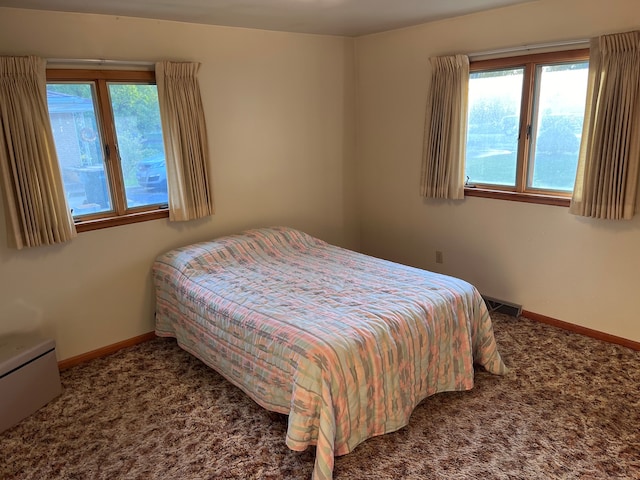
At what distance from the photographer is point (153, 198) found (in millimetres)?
3279

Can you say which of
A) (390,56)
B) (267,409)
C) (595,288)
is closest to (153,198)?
(267,409)

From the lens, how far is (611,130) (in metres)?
2.73

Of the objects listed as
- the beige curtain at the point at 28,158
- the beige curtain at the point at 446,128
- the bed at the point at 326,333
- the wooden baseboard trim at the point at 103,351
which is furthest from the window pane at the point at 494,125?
the beige curtain at the point at 28,158

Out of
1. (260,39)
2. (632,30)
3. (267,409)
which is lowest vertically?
(267,409)

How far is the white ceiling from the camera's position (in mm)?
2564

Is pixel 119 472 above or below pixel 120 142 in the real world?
below

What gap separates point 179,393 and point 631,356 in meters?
2.86

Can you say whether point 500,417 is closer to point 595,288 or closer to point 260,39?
point 595,288

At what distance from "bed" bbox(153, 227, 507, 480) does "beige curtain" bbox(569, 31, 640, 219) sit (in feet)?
3.48

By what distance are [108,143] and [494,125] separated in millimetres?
2777

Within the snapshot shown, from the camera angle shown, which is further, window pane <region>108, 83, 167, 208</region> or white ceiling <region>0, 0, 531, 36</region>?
window pane <region>108, 83, 167, 208</region>

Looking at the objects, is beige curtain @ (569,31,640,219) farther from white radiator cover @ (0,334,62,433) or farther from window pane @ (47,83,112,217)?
white radiator cover @ (0,334,62,433)

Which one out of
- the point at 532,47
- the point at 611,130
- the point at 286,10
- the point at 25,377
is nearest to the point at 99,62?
the point at 286,10

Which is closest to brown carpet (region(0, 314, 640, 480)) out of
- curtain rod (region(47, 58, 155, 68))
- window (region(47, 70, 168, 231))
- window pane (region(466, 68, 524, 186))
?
window (region(47, 70, 168, 231))
